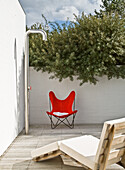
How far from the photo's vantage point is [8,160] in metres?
3.24

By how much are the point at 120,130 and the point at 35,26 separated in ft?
15.4

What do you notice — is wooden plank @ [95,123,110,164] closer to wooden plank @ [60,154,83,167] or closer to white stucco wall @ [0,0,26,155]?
wooden plank @ [60,154,83,167]

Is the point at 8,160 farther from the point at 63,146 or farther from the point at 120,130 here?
the point at 120,130

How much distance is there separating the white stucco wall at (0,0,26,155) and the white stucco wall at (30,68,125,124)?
1059 millimetres

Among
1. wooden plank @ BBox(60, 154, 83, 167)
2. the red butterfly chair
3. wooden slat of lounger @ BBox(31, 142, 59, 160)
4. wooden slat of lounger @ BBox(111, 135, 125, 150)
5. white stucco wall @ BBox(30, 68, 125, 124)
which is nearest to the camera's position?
wooden slat of lounger @ BBox(111, 135, 125, 150)

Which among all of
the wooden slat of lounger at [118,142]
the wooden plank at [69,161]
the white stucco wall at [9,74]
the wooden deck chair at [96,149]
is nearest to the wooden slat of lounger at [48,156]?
the wooden deck chair at [96,149]

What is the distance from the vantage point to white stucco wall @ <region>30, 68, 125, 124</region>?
5.97 m

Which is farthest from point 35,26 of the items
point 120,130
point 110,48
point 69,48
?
point 120,130

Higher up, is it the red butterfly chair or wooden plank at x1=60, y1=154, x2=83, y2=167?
the red butterfly chair

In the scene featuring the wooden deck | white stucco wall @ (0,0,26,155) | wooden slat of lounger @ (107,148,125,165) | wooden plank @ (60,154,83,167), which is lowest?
the wooden deck

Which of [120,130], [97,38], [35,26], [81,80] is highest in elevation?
[35,26]

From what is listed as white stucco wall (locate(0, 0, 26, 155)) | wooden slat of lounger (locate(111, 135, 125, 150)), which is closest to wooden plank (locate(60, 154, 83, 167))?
wooden slat of lounger (locate(111, 135, 125, 150))

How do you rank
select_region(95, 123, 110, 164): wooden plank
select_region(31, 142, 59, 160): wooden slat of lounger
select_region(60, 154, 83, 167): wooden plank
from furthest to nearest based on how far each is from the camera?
select_region(31, 142, 59, 160): wooden slat of lounger → select_region(60, 154, 83, 167): wooden plank → select_region(95, 123, 110, 164): wooden plank

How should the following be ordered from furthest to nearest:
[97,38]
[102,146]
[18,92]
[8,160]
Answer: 1. [97,38]
2. [18,92]
3. [8,160]
4. [102,146]
